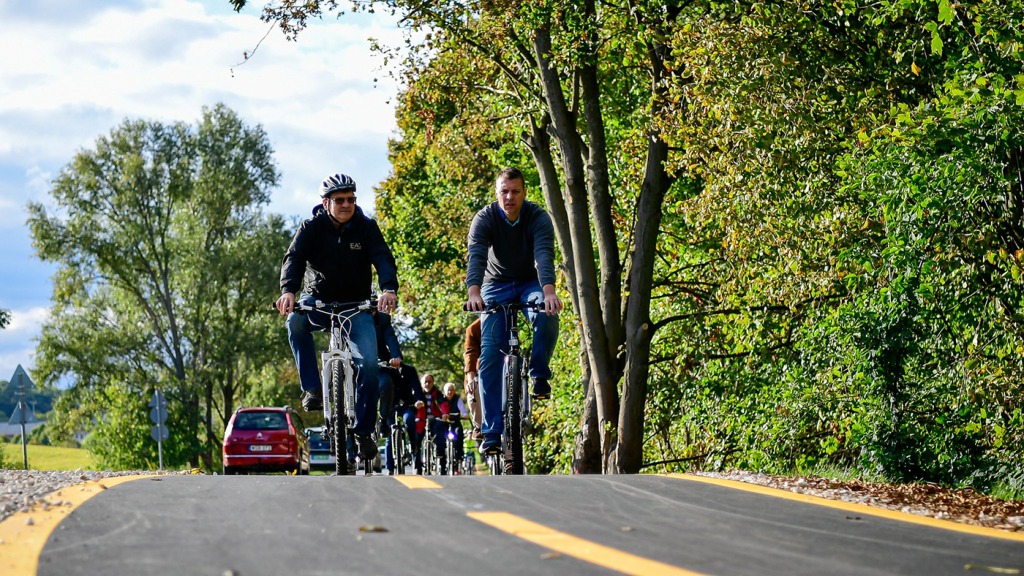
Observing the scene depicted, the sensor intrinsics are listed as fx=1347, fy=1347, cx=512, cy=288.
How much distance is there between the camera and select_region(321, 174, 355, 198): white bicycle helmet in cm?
1037

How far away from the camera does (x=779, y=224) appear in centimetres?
1260

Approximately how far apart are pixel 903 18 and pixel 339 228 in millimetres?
5870

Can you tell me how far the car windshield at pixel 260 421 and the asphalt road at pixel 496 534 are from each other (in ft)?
65.8

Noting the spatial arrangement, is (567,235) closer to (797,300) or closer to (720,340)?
(720,340)

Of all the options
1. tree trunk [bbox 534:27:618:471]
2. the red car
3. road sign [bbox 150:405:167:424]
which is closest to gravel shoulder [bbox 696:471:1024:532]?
tree trunk [bbox 534:27:618:471]

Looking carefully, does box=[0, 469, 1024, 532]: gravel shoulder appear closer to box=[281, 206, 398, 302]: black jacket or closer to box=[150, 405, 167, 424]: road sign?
box=[281, 206, 398, 302]: black jacket

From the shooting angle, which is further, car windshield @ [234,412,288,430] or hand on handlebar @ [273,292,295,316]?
car windshield @ [234,412,288,430]

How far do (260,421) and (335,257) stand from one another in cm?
1739

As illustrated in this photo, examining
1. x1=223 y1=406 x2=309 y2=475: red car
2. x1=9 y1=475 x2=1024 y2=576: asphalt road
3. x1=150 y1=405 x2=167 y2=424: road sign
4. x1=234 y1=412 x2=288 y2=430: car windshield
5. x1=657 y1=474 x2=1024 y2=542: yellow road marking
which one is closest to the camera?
x1=9 y1=475 x2=1024 y2=576: asphalt road

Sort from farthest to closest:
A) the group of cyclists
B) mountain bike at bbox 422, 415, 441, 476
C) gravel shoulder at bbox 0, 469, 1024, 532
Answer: mountain bike at bbox 422, 415, 441, 476
the group of cyclists
gravel shoulder at bbox 0, 469, 1024, 532

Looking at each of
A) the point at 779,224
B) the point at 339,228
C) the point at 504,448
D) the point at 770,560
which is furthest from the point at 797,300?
the point at 770,560

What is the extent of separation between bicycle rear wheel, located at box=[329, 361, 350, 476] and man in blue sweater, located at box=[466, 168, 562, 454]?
107cm

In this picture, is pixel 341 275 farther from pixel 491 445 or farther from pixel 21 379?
pixel 21 379

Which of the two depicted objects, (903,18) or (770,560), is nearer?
(770,560)
